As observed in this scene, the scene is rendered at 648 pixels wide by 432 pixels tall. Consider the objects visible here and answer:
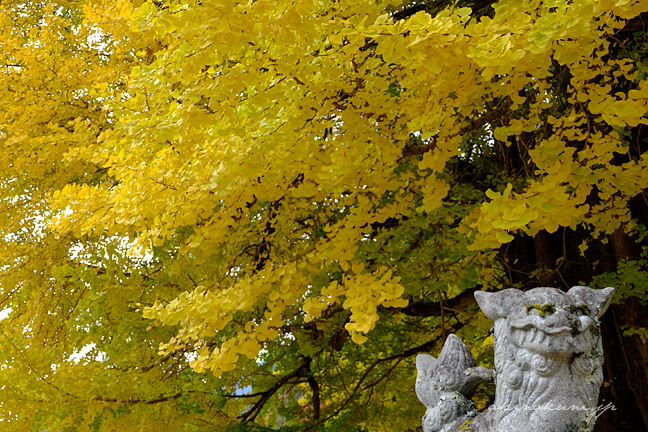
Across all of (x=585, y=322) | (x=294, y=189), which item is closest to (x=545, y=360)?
(x=585, y=322)

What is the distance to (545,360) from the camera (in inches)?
83.8

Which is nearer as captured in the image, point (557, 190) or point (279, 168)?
point (557, 190)

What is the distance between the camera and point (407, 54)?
2465 mm

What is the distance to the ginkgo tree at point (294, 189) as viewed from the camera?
296cm

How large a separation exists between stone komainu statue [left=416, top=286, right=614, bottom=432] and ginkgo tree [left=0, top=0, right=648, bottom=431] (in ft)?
1.76

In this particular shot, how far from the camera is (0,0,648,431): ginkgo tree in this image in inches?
116

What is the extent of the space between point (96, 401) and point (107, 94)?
2374mm

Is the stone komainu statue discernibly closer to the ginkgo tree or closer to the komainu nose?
the komainu nose

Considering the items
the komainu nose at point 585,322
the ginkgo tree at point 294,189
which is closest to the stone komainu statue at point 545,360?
the komainu nose at point 585,322

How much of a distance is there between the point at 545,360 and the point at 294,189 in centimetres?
178

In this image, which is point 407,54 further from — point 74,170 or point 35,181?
point 35,181

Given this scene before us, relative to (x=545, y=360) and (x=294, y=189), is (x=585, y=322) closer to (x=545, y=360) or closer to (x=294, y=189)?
(x=545, y=360)

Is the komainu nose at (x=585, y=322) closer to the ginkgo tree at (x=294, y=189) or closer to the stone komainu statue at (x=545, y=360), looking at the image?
the stone komainu statue at (x=545, y=360)

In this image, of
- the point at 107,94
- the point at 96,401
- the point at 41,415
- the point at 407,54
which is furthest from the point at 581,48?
the point at 41,415
